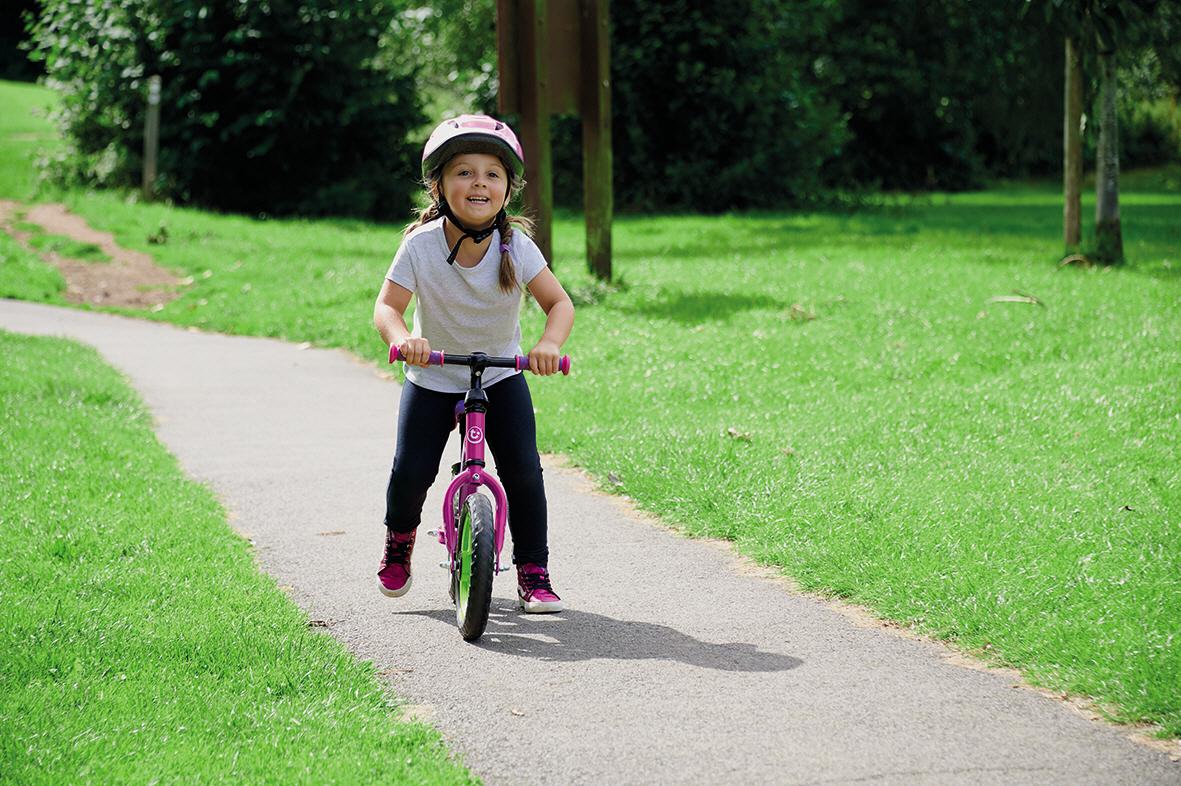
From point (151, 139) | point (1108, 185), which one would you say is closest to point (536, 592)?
point (1108, 185)

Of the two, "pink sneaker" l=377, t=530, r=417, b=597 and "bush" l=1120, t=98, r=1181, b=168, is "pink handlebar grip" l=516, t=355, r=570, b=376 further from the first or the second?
"bush" l=1120, t=98, r=1181, b=168

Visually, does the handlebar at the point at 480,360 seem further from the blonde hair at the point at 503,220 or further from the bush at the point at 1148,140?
the bush at the point at 1148,140

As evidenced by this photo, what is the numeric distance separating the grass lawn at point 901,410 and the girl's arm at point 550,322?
1482 millimetres

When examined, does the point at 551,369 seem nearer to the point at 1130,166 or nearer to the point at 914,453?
the point at 914,453

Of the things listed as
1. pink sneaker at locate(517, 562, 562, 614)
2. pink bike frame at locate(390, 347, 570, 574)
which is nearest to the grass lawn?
pink sneaker at locate(517, 562, 562, 614)

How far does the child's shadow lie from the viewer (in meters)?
4.58

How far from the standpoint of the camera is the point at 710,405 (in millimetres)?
8781

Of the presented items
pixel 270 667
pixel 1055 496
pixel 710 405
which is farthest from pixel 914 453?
pixel 270 667

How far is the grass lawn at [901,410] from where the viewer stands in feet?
16.4

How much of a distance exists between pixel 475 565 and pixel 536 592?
53 cm

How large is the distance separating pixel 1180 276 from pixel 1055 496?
7511mm

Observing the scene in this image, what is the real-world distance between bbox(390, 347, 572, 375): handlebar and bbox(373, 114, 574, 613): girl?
259 mm

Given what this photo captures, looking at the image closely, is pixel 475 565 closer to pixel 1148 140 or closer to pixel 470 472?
pixel 470 472

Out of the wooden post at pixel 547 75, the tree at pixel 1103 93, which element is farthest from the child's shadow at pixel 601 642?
the tree at pixel 1103 93
